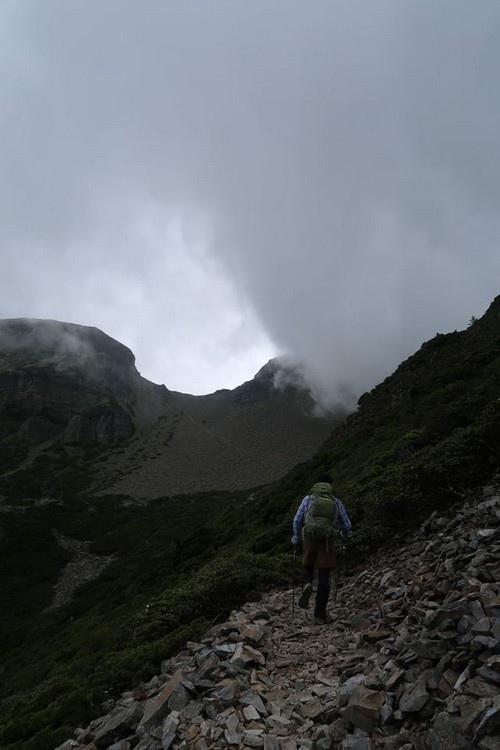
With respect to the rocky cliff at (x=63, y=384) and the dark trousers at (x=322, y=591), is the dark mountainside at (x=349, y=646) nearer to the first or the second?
the dark trousers at (x=322, y=591)

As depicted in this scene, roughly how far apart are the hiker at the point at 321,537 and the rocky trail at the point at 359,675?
426 mm

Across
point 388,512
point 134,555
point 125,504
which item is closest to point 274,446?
point 125,504

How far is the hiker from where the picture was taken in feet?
27.7

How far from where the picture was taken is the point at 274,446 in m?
101

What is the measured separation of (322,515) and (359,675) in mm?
3550

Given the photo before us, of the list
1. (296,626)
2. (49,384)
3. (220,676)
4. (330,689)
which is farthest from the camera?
(49,384)

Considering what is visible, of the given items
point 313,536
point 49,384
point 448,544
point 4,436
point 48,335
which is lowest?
point 448,544

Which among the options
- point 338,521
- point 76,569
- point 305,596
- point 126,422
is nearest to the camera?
point 305,596

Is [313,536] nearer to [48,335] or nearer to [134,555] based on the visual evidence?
[134,555]

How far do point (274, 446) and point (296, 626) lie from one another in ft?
→ 308

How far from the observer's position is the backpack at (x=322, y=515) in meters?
8.63

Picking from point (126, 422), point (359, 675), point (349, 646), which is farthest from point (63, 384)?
point (359, 675)

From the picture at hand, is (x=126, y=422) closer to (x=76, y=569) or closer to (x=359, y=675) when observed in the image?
(x=76, y=569)

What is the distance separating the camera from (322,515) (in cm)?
877
